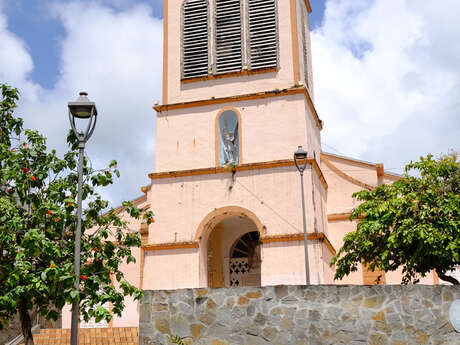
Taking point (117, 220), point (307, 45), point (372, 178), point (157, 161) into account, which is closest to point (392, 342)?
point (117, 220)

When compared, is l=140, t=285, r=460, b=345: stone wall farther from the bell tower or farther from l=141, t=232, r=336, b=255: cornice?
l=141, t=232, r=336, b=255: cornice

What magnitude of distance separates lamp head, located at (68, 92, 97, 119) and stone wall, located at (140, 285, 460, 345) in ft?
11.3

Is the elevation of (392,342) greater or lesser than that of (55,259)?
lesser

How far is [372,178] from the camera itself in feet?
80.5

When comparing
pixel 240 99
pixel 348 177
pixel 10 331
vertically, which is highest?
pixel 240 99

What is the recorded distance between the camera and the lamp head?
10.2m

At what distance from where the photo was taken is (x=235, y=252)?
2341cm

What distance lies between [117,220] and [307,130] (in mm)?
10362

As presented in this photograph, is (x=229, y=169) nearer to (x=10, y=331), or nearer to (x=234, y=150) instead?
(x=234, y=150)

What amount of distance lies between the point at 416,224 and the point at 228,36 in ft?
32.4

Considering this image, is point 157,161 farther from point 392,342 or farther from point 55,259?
point 392,342

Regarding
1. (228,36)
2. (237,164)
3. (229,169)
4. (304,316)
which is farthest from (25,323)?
(228,36)

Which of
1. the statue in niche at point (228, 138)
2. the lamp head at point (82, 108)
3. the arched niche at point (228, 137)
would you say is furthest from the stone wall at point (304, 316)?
the statue in niche at point (228, 138)

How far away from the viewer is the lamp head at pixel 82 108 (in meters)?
10.2
